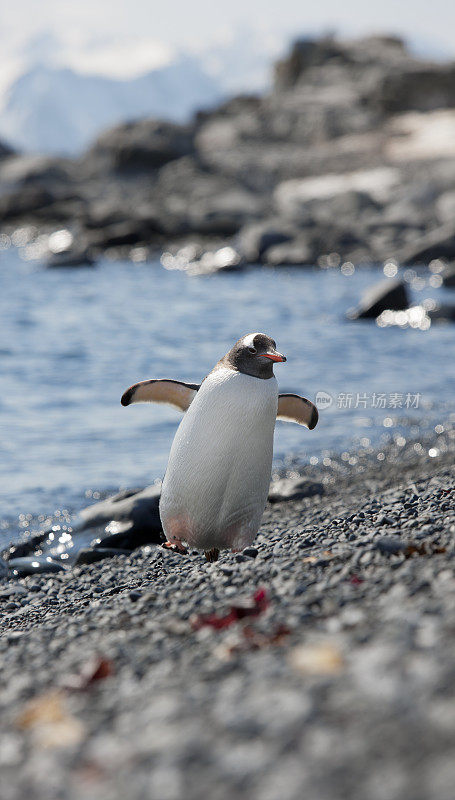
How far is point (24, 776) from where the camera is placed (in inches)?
90.3

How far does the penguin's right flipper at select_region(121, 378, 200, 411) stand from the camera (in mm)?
5660

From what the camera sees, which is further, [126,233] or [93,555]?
[126,233]

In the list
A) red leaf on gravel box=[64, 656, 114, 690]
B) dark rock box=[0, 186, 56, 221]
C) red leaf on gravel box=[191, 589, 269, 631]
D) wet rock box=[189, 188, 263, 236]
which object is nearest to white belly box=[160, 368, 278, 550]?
red leaf on gravel box=[191, 589, 269, 631]

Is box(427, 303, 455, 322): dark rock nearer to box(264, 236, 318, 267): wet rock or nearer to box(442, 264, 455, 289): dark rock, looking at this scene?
box(442, 264, 455, 289): dark rock

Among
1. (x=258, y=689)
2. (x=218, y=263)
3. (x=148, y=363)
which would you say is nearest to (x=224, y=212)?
(x=218, y=263)

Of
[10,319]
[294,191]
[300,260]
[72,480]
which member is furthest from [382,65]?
[72,480]

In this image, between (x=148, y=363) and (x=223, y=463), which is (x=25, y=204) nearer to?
(x=148, y=363)

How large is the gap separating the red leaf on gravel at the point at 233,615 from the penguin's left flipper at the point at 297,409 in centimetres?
264

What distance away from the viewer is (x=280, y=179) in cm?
4419

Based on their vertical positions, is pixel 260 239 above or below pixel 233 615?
below

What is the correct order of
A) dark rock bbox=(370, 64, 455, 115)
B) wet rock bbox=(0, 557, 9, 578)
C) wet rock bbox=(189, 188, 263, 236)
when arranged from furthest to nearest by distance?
dark rock bbox=(370, 64, 455, 115)
wet rock bbox=(189, 188, 263, 236)
wet rock bbox=(0, 557, 9, 578)

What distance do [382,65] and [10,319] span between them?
4659 centimetres

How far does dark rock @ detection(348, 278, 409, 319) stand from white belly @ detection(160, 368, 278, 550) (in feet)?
44.6

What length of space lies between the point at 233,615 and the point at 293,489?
4.06 m
